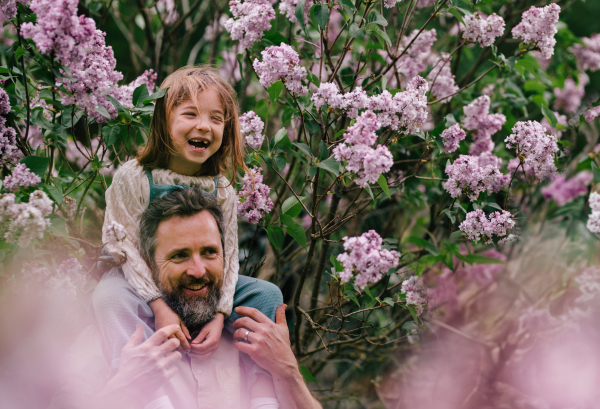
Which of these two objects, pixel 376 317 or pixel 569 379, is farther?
pixel 376 317

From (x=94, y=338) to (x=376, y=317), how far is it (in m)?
1.57

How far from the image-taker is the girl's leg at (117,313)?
1.26 meters

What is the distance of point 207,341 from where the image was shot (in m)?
1.39

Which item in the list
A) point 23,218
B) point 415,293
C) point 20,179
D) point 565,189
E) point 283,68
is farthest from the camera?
point 565,189

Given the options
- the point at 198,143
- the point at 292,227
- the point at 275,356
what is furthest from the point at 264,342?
the point at 198,143

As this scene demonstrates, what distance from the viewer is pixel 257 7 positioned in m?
1.56

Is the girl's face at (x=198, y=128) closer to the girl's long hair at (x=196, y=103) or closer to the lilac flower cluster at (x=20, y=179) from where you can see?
the girl's long hair at (x=196, y=103)

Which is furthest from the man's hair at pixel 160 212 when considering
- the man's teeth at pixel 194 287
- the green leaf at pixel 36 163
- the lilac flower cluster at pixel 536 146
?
the lilac flower cluster at pixel 536 146

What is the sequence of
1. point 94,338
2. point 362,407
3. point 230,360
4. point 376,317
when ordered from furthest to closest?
1. point 376,317
2. point 362,407
3. point 230,360
4. point 94,338

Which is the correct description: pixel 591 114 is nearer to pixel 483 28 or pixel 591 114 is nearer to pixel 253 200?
pixel 483 28

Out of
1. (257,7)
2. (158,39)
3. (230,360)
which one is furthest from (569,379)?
(158,39)

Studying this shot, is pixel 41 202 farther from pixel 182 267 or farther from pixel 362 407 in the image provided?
pixel 362 407

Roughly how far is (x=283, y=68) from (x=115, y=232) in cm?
69

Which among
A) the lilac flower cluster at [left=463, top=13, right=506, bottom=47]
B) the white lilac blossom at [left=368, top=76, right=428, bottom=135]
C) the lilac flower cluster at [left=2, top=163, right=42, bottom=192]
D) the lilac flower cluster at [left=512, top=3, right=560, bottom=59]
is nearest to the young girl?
the lilac flower cluster at [left=2, top=163, right=42, bottom=192]
